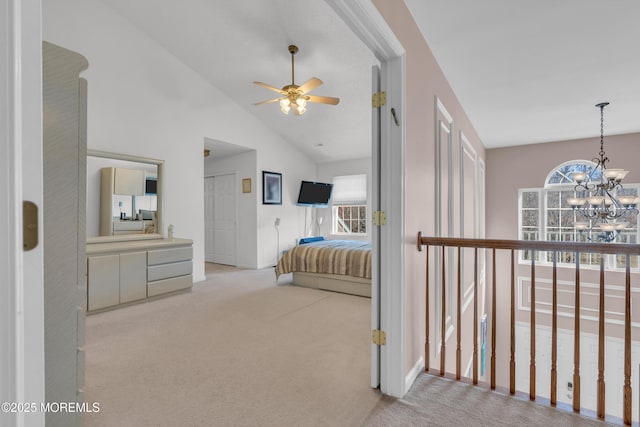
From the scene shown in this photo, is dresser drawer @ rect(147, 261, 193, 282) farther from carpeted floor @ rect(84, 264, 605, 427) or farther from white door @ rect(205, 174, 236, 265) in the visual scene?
white door @ rect(205, 174, 236, 265)

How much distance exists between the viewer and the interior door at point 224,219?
630cm

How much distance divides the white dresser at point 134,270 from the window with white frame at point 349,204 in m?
3.70

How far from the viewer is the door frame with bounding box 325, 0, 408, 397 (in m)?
1.83

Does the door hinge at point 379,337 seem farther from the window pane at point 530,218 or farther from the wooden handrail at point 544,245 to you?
the window pane at point 530,218

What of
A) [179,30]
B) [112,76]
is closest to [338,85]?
[179,30]

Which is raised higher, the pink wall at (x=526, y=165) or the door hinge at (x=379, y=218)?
the pink wall at (x=526, y=165)

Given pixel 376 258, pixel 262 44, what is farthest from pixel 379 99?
pixel 262 44

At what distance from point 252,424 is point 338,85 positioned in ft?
13.8

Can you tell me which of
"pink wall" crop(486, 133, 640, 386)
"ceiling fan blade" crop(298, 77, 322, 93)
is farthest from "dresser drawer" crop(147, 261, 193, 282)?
"pink wall" crop(486, 133, 640, 386)

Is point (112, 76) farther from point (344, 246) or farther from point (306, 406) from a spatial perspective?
point (306, 406)

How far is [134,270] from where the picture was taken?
3.62 metres

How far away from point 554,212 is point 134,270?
23.7 ft

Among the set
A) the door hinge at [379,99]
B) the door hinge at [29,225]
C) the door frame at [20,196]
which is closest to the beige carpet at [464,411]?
the door frame at [20,196]

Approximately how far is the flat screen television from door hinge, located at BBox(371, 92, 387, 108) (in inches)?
191
